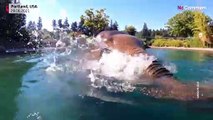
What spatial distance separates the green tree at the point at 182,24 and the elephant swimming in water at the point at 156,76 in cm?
5528

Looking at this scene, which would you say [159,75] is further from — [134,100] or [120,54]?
[120,54]

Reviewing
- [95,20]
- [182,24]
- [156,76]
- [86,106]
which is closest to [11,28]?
[95,20]

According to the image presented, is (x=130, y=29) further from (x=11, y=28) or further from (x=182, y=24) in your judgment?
(x=11, y=28)

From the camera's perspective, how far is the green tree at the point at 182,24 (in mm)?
62487

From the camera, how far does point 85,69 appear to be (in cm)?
929

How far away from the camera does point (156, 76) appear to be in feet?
21.3

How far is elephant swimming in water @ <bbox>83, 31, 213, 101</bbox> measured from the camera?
5.48 m

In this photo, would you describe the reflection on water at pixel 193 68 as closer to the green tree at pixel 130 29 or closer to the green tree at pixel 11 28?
the green tree at pixel 11 28

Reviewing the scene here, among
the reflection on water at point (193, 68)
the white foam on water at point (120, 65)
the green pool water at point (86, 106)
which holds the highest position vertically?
the white foam on water at point (120, 65)

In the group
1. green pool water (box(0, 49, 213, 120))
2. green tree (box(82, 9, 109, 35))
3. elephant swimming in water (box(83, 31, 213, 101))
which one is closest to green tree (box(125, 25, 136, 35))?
green tree (box(82, 9, 109, 35))

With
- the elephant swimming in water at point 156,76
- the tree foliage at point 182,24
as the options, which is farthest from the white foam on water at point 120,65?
the tree foliage at point 182,24

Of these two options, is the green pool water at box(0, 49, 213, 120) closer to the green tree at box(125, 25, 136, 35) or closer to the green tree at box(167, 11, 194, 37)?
the green tree at box(125, 25, 136, 35)

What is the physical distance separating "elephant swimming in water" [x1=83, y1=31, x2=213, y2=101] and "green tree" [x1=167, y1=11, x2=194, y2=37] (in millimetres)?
55278

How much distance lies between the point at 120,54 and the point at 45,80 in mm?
2263
